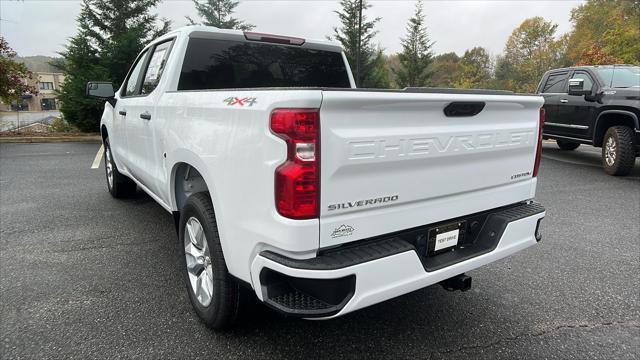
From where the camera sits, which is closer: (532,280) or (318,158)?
(318,158)

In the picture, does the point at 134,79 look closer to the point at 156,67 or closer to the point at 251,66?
the point at 156,67

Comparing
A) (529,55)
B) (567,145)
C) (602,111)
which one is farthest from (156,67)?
(529,55)

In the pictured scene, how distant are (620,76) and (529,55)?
54.9m

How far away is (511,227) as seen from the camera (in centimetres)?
248

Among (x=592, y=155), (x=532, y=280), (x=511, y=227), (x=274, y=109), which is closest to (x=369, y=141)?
(x=274, y=109)

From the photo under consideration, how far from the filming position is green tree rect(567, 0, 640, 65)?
27.9 m

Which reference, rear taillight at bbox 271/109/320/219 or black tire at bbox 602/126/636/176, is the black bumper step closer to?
rear taillight at bbox 271/109/320/219

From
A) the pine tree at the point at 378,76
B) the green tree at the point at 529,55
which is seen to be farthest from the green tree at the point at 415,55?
the green tree at the point at 529,55

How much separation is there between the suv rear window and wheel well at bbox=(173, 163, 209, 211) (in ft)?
2.59

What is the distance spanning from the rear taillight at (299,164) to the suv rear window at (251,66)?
6.34ft

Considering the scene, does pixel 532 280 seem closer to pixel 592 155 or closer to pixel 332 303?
pixel 332 303

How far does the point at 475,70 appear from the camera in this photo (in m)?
53.1

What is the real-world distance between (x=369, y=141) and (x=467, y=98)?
713 mm

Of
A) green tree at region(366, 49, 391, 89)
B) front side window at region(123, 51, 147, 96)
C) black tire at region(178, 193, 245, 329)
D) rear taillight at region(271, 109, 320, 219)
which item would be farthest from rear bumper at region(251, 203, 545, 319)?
green tree at region(366, 49, 391, 89)
